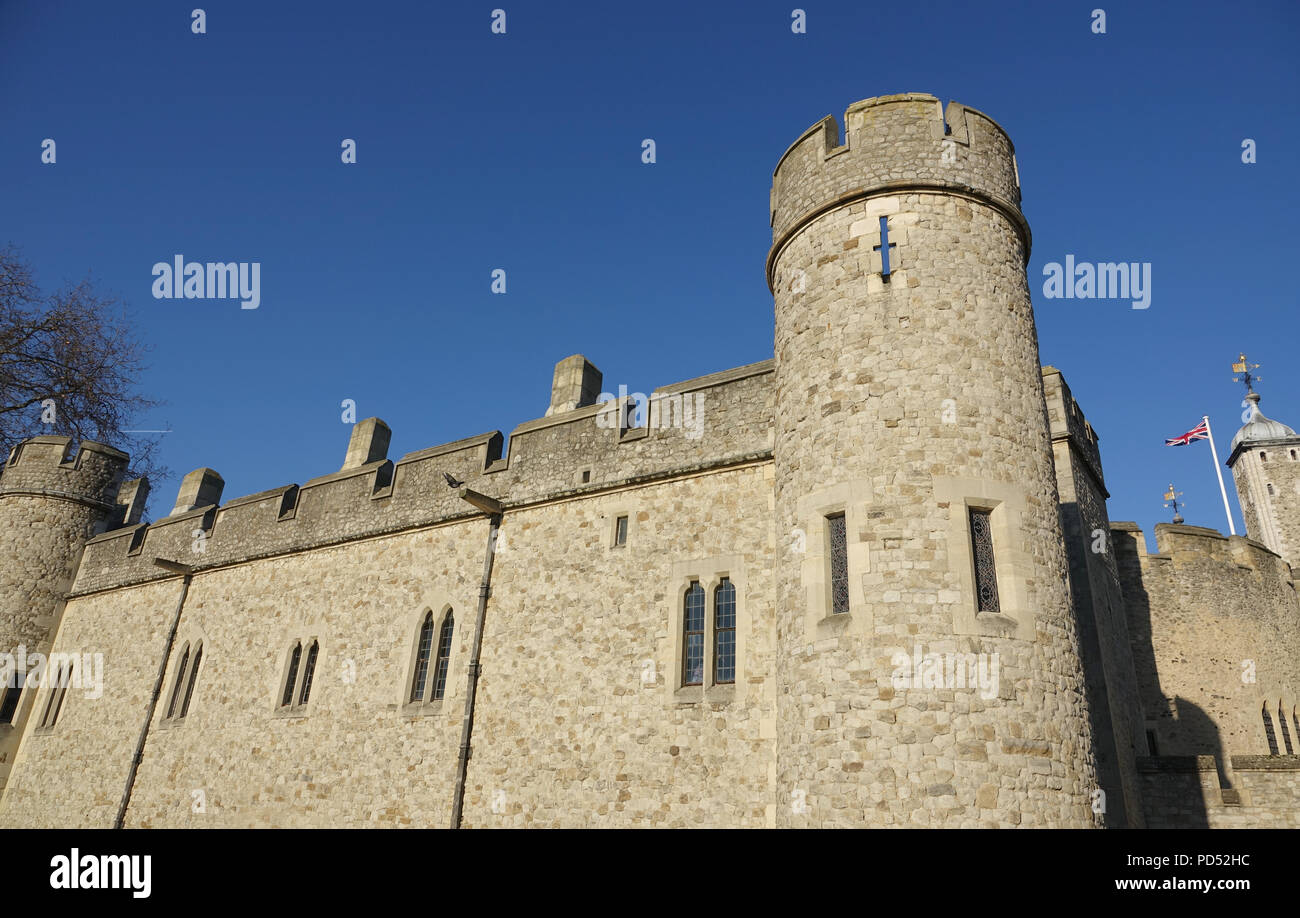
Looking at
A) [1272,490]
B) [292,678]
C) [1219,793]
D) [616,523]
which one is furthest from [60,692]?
[1272,490]

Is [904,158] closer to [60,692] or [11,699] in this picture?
[60,692]

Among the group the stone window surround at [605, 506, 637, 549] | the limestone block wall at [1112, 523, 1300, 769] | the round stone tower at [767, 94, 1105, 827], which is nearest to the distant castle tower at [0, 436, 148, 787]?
the stone window surround at [605, 506, 637, 549]

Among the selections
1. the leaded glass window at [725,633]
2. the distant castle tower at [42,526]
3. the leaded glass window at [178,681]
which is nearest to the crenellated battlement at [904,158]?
the leaded glass window at [725,633]

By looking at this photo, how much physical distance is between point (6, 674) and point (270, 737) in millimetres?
9602

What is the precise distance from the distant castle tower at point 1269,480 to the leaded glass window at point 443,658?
37.6 metres

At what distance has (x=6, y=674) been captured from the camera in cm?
1919

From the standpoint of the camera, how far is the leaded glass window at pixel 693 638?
1067 cm

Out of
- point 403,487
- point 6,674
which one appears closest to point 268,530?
point 403,487

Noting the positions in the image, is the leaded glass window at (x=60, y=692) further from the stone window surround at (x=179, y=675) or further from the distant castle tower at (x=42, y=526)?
the stone window surround at (x=179, y=675)

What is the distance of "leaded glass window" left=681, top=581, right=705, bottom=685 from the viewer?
10672 mm

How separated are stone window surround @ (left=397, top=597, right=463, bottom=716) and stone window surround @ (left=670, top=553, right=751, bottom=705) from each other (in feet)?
12.8

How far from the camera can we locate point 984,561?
8.59 m

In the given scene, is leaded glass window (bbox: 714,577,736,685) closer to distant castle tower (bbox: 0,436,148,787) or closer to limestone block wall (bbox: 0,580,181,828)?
limestone block wall (bbox: 0,580,181,828)

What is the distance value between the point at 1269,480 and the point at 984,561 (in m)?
39.3
